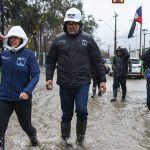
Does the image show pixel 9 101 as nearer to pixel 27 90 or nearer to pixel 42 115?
pixel 27 90

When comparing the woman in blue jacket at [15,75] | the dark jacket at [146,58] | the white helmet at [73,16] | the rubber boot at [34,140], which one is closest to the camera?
the woman in blue jacket at [15,75]

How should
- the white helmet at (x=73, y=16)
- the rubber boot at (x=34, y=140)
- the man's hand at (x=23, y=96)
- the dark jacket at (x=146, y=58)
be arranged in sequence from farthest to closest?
the dark jacket at (x=146, y=58)
the rubber boot at (x=34, y=140)
the white helmet at (x=73, y=16)
the man's hand at (x=23, y=96)

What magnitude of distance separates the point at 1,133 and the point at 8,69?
0.84m

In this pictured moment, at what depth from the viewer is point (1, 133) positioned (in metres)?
6.64

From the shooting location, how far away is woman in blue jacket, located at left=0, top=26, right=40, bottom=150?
6.61m

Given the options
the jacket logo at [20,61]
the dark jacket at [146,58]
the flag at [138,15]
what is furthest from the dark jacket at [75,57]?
the flag at [138,15]

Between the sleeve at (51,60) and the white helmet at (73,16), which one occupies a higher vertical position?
the white helmet at (73,16)

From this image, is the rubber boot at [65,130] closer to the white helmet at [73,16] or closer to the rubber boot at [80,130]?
Result: the rubber boot at [80,130]

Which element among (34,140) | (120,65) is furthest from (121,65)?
(34,140)

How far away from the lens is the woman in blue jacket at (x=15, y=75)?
21.7 ft

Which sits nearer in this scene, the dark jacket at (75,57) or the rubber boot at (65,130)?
the dark jacket at (75,57)

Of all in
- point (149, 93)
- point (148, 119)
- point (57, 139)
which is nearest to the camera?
point (57, 139)

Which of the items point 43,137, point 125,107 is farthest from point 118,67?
point 43,137

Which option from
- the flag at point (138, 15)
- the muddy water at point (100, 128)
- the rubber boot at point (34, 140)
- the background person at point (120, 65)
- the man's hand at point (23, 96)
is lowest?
the muddy water at point (100, 128)
